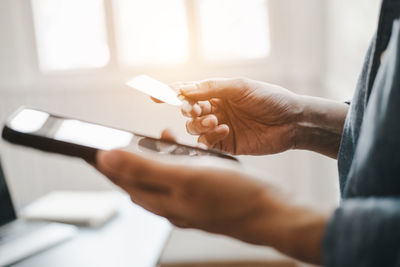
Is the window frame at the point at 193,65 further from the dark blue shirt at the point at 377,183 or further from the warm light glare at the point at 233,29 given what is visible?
the dark blue shirt at the point at 377,183

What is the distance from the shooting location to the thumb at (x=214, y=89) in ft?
3.07

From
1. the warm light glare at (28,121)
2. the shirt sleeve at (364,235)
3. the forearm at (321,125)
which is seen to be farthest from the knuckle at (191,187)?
the forearm at (321,125)

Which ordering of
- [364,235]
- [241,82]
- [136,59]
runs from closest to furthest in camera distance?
[364,235] < [241,82] < [136,59]

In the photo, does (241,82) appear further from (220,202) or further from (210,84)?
(220,202)

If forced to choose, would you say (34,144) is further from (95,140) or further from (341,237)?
(341,237)

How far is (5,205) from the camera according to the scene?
3.68ft

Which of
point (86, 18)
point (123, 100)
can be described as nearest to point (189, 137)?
point (123, 100)

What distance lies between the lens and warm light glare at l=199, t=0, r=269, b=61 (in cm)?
261

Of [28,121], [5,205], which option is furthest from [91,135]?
[5,205]

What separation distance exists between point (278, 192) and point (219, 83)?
1.77 feet

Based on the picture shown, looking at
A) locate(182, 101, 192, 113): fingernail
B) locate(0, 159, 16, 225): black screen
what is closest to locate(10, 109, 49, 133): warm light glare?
locate(182, 101, 192, 113): fingernail

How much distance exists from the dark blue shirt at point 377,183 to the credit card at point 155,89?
445 mm

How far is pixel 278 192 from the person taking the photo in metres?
0.46

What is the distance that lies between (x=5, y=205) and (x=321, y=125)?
84 cm
